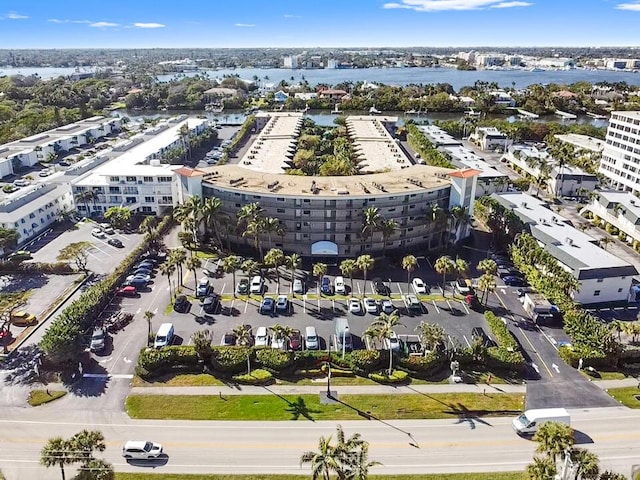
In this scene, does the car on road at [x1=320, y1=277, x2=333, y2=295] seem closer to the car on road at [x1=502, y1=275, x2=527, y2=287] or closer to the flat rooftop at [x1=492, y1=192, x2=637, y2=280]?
the car on road at [x1=502, y1=275, x2=527, y2=287]

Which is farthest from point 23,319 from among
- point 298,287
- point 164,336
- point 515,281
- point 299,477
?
point 515,281

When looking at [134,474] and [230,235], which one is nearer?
[134,474]

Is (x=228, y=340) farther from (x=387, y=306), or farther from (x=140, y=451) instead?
(x=387, y=306)

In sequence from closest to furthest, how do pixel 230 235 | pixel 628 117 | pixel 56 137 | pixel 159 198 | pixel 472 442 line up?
pixel 472 442
pixel 230 235
pixel 159 198
pixel 628 117
pixel 56 137

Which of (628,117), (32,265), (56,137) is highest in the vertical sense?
(628,117)

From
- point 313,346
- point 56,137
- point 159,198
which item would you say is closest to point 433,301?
point 313,346

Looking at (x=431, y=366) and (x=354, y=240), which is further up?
(x=354, y=240)

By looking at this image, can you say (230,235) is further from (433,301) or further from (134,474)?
(134,474)
